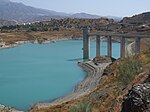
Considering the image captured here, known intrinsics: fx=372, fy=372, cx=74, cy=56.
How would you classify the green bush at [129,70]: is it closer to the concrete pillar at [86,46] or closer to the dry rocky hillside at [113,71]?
the dry rocky hillside at [113,71]

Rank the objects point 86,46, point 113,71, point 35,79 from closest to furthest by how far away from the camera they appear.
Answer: point 113,71 → point 35,79 → point 86,46

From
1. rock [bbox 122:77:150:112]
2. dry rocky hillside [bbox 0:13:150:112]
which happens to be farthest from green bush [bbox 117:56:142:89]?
rock [bbox 122:77:150:112]

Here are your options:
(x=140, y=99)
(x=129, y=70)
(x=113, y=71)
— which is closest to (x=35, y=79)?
(x=113, y=71)

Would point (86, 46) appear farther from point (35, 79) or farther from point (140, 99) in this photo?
point (140, 99)

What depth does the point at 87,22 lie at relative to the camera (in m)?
98.5

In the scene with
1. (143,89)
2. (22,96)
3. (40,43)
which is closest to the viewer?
(143,89)

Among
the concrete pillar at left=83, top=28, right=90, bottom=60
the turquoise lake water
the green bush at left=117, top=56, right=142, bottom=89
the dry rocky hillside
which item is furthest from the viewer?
the concrete pillar at left=83, top=28, right=90, bottom=60

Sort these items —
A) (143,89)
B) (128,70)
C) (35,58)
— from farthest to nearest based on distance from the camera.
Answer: (35,58) < (128,70) < (143,89)

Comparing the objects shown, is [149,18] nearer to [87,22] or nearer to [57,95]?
[87,22]

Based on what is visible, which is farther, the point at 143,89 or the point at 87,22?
the point at 87,22

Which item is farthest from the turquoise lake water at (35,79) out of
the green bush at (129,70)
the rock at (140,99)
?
the rock at (140,99)

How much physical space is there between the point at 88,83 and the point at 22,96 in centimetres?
496

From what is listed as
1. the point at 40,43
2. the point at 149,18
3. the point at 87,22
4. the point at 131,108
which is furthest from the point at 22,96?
the point at 87,22

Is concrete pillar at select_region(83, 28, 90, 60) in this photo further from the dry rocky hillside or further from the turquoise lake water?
the dry rocky hillside
